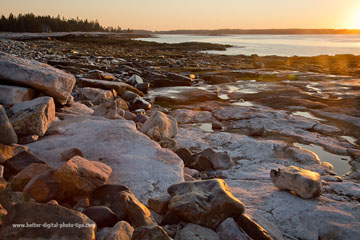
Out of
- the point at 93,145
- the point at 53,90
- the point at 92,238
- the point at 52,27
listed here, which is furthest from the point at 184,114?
the point at 52,27

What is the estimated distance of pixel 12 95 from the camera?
463 centimetres

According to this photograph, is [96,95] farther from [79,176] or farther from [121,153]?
[79,176]

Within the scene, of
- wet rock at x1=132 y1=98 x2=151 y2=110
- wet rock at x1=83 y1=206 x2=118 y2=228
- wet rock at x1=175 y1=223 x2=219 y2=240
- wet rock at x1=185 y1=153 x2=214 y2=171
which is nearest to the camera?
wet rock at x1=83 y1=206 x2=118 y2=228

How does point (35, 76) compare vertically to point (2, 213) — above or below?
above

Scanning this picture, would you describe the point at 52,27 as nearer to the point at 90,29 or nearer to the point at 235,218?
the point at 90,29

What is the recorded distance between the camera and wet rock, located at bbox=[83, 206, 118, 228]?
7.88ft

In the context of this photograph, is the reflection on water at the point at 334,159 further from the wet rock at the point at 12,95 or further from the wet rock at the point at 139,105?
the wet rock at the point at 12,95

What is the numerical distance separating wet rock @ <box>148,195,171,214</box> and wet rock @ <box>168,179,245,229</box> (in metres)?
0.10

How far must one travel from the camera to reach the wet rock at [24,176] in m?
2.73

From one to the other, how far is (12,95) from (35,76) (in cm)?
51

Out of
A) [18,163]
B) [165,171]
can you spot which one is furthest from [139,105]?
[18,163]

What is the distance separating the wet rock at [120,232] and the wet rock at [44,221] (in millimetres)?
127

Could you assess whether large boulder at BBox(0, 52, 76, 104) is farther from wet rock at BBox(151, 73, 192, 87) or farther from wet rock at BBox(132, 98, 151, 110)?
wet rock at BBox(151, 73, 192, 87)

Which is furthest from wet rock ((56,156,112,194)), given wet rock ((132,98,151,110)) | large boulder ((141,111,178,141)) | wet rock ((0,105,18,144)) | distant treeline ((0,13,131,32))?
distant treeline ((0,13,131,32))
